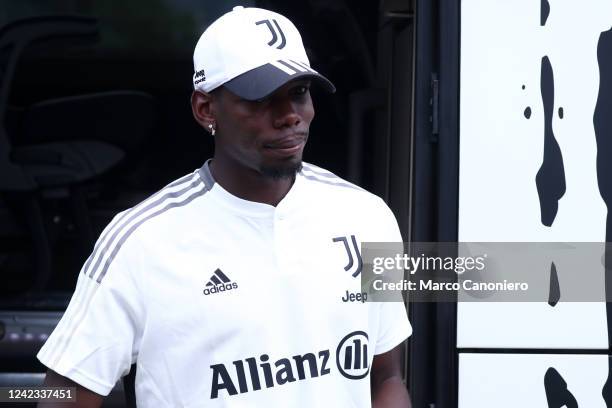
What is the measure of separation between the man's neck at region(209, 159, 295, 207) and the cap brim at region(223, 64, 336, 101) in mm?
151

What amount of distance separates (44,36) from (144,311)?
3.44 meters

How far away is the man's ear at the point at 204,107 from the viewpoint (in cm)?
188

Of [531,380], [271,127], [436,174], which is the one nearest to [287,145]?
[271,127]

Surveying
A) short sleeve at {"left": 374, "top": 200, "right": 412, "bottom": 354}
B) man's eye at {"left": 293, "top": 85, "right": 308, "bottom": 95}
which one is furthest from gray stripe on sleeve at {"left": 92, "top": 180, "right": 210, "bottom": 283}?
short sleeve at {"left": 374, "top": 200, "right": 412, "bottom": 354}

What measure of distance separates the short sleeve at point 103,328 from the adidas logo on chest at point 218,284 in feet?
0.37

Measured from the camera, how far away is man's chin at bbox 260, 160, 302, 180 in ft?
5.97

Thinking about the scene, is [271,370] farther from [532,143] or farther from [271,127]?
[532,143]

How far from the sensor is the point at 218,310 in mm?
1779

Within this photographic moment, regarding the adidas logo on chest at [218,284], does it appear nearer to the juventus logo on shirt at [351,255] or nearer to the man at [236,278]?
the man at [236,278]

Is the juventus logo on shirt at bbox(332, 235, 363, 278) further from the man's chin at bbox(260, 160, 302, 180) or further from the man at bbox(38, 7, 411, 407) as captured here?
the man's chin at bbox(260, 160, 302, 180)

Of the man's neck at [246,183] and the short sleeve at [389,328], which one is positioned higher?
the man's neck at [246,183]

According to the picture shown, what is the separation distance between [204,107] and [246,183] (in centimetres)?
16

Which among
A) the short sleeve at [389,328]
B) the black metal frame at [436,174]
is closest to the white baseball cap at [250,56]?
the short sleeve at [389,328]

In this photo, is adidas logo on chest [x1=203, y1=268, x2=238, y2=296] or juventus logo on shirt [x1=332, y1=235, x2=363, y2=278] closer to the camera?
adidas logo on chest [x1=203, y1=268, x2=238, y2=296]
